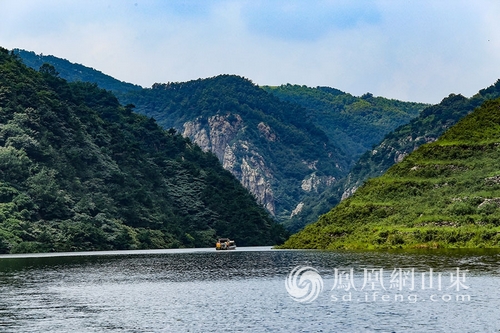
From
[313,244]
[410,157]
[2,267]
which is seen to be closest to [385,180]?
[410,157]

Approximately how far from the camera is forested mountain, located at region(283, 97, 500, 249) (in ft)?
518

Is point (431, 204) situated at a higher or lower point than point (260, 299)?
higher

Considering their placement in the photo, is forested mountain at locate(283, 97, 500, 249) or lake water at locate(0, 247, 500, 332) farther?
forested mountain at locate(283, 97, 500, 249)

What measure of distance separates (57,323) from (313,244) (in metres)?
134

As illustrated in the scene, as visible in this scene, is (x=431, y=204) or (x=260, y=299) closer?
(x=260, y=299)

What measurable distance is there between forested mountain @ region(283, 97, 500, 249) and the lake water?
35.7m

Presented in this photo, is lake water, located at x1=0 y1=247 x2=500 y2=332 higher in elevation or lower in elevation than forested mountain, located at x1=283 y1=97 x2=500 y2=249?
lower

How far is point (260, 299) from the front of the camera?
81062 mm

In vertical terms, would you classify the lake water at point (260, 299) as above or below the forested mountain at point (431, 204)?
below

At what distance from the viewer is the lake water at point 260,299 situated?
2544 inches

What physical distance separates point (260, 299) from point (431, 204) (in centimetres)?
9921

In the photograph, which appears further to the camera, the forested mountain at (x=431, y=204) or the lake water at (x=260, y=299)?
the forested mountain at (x=431, y=204)

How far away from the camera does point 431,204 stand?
172 meters

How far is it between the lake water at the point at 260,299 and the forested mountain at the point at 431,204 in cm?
3571
